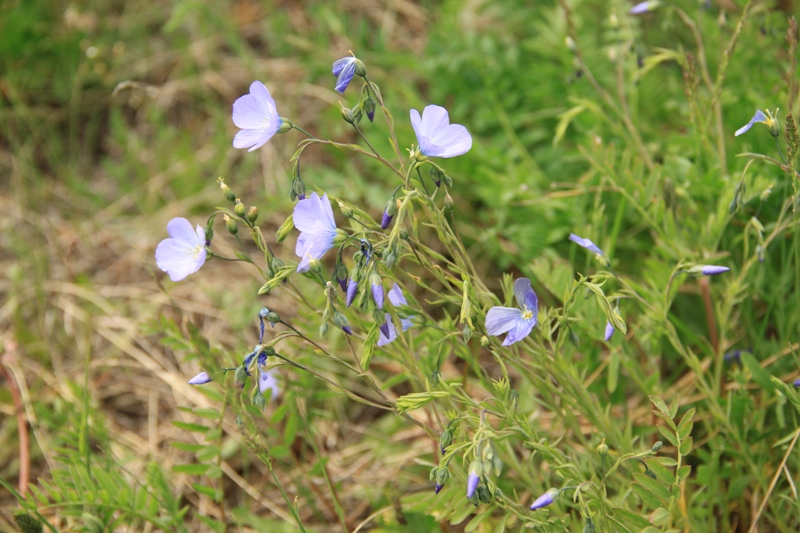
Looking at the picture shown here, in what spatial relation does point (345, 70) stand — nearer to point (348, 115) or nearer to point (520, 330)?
point (348, 115)

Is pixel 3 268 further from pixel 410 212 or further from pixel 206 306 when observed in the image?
pixel 410 212

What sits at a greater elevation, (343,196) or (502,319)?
(502,319)

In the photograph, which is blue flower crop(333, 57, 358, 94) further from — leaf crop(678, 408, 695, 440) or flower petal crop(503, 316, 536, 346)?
leaf crop(678, 408, 695, 440)

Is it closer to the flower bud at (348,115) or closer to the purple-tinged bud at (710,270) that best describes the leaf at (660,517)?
the purple-tinged bud at (710,270)

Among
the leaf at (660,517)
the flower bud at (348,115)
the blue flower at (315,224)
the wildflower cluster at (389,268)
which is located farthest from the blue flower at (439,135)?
the leaf at (660,517)

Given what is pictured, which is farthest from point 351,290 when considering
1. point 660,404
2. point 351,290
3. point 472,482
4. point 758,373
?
point 758,373

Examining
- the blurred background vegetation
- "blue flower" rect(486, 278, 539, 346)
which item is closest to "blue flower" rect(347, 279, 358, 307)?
"blue flower" rect(486, 278, 539, 346)
